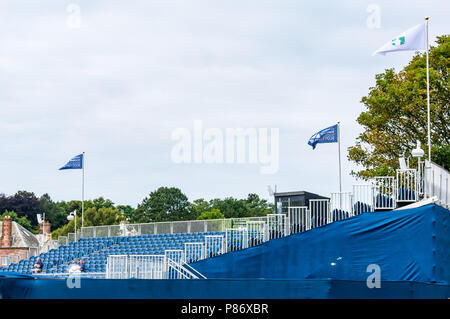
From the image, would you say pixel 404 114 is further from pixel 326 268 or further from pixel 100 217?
pixel 100 217

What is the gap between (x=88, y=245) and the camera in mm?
40500

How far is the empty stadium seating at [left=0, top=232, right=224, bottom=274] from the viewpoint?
35.2m

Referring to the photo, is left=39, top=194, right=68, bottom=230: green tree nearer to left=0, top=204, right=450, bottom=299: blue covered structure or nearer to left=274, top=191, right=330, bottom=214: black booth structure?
left=274, top=191, right=330, bottom=214: black booth structure

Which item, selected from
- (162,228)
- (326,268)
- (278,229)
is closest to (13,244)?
(162,228)

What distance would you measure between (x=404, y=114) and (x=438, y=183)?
1799 cm

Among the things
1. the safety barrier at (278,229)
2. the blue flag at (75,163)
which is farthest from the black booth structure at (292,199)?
the blue flag at (75,163)

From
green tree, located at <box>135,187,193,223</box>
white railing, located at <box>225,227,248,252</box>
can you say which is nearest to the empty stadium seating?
white railing, located at <box>225,227,248,252</box>

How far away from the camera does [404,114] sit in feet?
135

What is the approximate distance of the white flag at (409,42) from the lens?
24844mm

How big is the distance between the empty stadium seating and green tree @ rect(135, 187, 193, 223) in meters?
71.3

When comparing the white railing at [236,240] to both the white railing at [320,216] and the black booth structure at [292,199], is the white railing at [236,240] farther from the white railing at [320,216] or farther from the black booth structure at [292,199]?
the white railing at [320,216]
